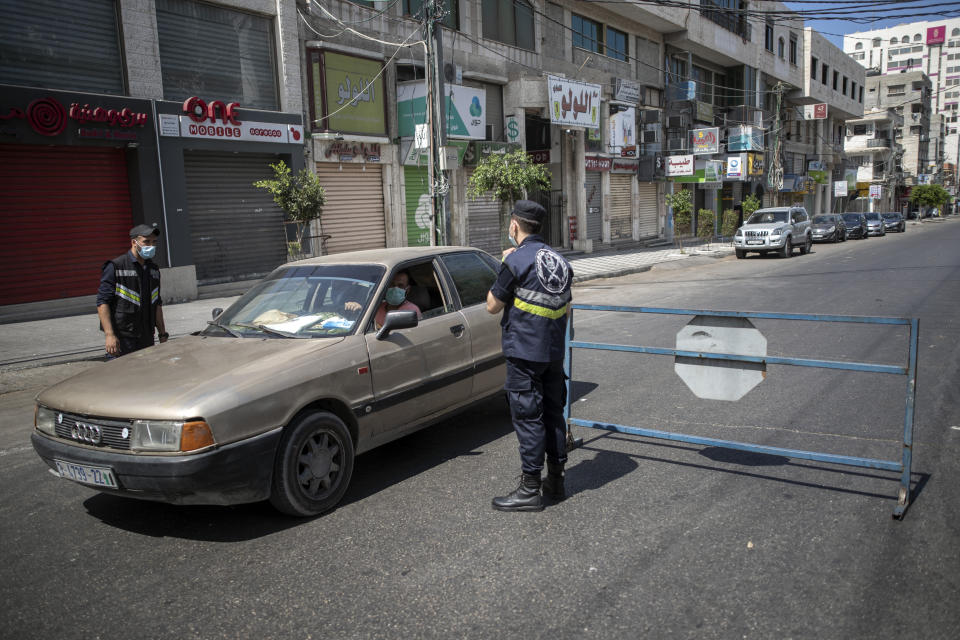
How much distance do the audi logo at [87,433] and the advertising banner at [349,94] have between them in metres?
14.9

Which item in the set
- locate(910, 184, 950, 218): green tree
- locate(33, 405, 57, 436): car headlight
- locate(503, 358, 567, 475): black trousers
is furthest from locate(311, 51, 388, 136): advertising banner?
locate(910, 184, 950, 218): green tree

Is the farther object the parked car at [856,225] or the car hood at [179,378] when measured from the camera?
the parked car at [856,225]

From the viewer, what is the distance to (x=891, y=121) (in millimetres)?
76500

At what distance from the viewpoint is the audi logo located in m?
3.65

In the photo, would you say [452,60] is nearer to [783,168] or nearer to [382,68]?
[382,68]

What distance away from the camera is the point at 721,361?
4.53 meters

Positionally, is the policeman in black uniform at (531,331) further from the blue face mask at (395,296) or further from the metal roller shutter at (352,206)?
the metal roller shutter at (352,206)

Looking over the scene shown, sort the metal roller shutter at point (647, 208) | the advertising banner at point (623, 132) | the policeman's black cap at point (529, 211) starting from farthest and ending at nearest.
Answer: the metal roller shutter at point (647, 208) < the advertising banner at point (623, 132) < the policeman's black cap at point (529, 211)

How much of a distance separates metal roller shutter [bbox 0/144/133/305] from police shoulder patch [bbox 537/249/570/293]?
1255cm

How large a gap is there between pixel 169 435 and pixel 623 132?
28492mm

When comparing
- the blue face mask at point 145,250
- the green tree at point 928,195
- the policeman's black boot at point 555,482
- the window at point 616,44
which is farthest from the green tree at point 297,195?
the green tree at point 928,195

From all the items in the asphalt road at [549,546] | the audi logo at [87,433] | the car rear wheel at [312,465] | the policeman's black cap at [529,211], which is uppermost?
the policeman's black cap at [529,211]

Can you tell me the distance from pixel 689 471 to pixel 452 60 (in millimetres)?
19590

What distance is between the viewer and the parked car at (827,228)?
34.2 m
